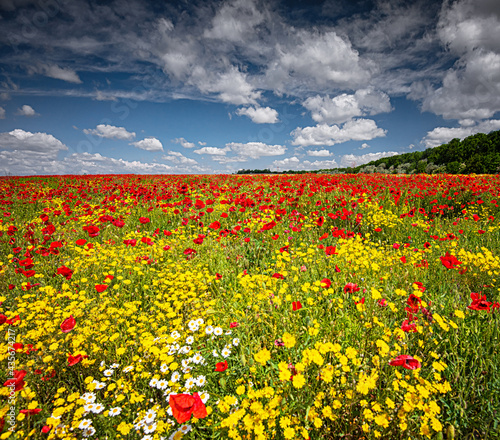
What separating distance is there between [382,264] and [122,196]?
878 cm

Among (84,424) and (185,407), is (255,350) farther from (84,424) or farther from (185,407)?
(84,424)

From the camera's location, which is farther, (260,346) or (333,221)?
(333,221)

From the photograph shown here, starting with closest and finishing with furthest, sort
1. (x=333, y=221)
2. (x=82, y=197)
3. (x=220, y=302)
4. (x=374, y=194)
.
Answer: (x=220, y=302) → (x=333, y=221) → (x=374, y=194) → (x=82, y=197)

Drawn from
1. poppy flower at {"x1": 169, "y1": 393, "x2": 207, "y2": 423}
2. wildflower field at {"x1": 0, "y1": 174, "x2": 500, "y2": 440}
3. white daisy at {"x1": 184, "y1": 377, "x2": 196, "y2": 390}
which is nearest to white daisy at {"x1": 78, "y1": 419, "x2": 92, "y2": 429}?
wildflower field at {"x1": 0, "y1": 174, "x2": 500, "y2": 440}

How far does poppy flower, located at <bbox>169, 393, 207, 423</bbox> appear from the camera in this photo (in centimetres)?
122

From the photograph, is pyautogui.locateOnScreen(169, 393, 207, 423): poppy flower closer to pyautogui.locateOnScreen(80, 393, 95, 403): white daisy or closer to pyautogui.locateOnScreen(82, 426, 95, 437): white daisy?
pyautogui.locateOnScreen(82, 426, 95, 437): white daisy

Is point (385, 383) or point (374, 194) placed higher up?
point (374, 194)

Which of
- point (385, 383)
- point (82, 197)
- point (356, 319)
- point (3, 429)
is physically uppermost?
point (82, 197)

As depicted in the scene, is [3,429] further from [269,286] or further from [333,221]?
[333,221]

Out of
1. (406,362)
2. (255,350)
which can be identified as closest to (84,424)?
(255,350)

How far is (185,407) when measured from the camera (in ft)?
4.10

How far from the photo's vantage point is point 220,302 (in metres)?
3.05

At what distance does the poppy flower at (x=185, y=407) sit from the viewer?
4.00ft

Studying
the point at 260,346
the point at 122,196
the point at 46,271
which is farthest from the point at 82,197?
the point at 260,346
